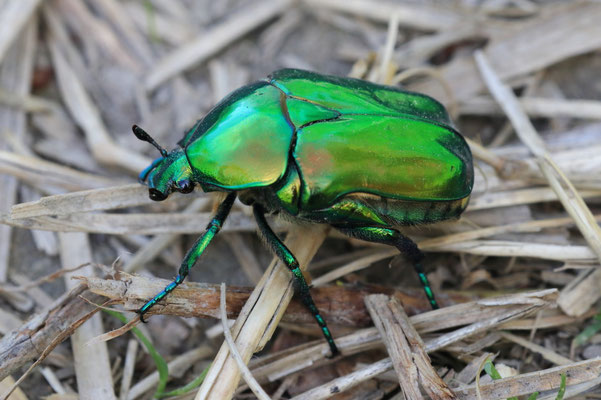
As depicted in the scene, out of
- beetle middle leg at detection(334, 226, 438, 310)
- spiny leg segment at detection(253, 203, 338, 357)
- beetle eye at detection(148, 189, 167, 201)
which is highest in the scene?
beetle eye at detection(148, 189, 167, 201)

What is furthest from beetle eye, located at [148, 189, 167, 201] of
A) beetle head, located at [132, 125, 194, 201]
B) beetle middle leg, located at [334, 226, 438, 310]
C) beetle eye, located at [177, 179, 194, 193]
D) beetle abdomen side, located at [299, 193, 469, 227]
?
beetle middle leg, located at [334, 226, 438, 310]

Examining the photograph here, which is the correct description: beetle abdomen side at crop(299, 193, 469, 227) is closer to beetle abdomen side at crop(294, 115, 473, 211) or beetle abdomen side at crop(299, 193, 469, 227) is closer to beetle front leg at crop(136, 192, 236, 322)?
beetle abdomen side at crop(294, 115, 473, 211)

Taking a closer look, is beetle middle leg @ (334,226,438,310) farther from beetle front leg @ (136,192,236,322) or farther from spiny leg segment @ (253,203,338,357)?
beetle front leg @ (136,192,236,322)

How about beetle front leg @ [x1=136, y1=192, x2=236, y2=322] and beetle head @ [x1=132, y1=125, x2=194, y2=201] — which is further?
beetle head @ [x1=132, y1=125, x2=194, y2=201]

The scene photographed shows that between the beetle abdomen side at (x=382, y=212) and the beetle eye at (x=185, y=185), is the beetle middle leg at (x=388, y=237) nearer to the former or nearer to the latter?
the beetle abdomen side at (x=382, y=212)

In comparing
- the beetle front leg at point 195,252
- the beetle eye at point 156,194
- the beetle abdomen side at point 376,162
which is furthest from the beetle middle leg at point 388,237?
the beetle eye at point 156,194

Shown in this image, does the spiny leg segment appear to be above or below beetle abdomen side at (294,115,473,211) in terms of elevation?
below

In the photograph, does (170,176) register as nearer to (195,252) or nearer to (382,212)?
(195,252)

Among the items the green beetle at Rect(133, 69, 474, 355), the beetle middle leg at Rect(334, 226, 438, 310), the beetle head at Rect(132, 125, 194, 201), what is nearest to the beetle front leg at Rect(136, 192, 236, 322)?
the green beetle at Rect(133, 69, 474, 355)

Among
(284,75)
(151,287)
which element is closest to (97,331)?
(151,287)

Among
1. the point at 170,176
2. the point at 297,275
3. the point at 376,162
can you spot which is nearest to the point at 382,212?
the point at 376,162
